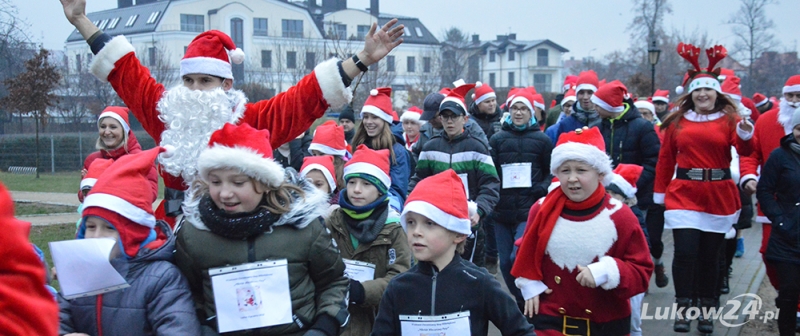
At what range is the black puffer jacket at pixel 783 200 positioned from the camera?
19.5 ft

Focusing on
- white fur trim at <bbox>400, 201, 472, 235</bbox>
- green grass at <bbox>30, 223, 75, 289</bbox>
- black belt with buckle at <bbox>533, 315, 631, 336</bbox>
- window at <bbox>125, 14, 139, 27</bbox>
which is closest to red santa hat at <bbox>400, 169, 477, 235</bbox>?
white fur trim at <bbox>400, 201, 472, 235</bbox>

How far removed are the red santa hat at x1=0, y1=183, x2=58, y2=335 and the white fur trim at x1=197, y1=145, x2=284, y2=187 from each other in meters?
1.80

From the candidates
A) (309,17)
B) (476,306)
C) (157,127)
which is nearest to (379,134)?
(157,127)

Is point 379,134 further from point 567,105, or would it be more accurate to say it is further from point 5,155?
point 5,155

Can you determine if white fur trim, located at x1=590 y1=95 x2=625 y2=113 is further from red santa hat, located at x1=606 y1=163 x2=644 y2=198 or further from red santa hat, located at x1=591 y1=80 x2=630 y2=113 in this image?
red santa hat, located at x1=606 y1=163 x2=644 y2=198

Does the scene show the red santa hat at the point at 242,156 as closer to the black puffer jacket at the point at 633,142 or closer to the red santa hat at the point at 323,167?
the red santa hat at the point at 323,167

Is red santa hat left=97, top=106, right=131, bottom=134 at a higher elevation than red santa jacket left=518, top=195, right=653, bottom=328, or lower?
higher

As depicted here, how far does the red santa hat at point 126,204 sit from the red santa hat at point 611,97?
5414 mm

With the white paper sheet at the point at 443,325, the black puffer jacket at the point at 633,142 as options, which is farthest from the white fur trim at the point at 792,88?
the white paper sheet at the point at 443,325

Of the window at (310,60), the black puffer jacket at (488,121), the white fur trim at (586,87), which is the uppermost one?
the window at (310,60)

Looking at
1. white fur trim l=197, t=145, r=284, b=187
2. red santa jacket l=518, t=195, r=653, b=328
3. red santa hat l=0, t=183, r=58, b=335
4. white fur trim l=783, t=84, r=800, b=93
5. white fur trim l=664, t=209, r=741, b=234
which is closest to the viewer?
red santa hat l=0, t=183, r=58, b=335

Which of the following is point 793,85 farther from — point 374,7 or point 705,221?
point 374,7

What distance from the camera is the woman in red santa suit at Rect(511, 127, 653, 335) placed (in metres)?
4.33

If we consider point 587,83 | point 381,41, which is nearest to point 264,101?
point 381,41
